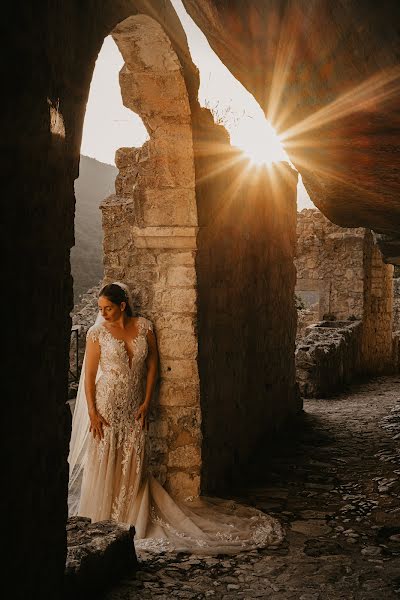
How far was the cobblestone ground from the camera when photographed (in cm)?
325

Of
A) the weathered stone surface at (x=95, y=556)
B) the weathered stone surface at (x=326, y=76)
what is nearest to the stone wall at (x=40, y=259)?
the weathered stone surface at (x=95, y=556)

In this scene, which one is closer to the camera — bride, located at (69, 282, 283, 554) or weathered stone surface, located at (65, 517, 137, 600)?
weathered stone surface, located at (65, 517, 137, 600)

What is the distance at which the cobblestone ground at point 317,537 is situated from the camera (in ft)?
10.7

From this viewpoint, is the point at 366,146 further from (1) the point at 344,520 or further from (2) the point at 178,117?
(1) the point at 344,520

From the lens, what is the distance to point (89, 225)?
33812mm

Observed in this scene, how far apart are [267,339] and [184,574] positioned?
11.5 feet

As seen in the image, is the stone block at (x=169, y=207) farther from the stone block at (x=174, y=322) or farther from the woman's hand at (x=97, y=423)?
the woman's hand at (x=97, y=423)

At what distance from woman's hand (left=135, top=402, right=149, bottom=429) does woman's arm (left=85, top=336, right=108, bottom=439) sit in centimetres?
24

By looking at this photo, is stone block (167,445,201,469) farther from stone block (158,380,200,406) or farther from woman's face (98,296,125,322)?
woman's face (98,296,125,322)

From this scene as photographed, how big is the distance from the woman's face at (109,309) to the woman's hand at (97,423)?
0.68 meters

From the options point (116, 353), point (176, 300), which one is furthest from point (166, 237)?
point (116, 353)

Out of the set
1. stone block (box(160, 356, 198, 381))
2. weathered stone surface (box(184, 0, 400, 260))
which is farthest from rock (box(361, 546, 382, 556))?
weathered stone surface (box(184, 0, 400, 260))

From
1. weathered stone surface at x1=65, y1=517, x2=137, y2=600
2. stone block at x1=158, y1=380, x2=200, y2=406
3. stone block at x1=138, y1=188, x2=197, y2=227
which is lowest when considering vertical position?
weathered stone surface at x1=65, y1=517, x2=137, y2=600

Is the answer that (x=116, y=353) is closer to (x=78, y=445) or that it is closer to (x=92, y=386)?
(x=92, y=386)
